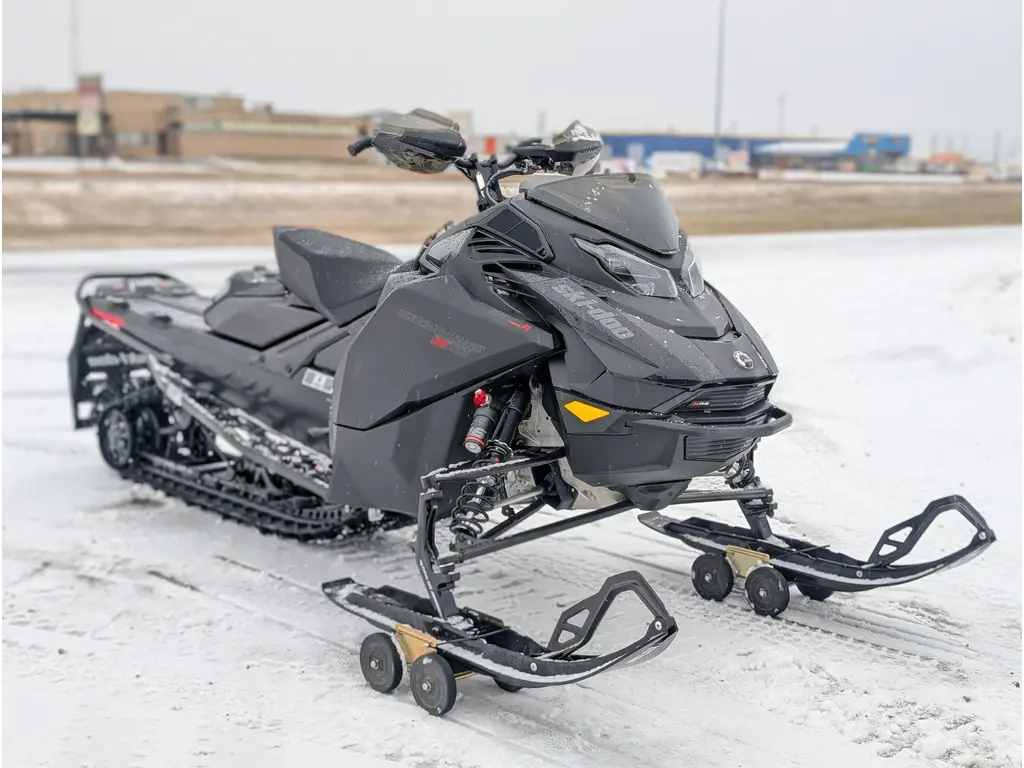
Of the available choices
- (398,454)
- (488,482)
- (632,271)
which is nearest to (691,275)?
(632,271)

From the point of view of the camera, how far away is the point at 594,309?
11.1ft

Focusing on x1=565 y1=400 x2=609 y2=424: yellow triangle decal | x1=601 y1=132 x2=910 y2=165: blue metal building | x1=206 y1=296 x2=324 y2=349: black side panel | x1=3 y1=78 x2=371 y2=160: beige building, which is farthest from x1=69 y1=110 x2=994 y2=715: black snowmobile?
x1=601 y1=132 x2=910 y2=165: blue metal building

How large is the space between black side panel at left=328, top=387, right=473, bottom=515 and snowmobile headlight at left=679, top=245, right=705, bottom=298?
0.81m

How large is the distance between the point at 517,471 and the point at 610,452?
1.44ft

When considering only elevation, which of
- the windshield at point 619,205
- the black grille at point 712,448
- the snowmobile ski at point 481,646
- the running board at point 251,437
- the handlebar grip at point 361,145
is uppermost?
the handlebar grip at point 361,145

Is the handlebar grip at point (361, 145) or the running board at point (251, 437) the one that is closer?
the handlebar grip at point (361, 145)

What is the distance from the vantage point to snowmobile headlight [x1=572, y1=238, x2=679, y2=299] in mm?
3479

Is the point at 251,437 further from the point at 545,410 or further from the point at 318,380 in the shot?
the point at 545,410

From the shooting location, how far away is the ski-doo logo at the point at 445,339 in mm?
3557

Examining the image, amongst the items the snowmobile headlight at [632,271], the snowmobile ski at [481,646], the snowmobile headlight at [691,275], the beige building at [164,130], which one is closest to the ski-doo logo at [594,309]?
the snowmobile headlight at [632,271]

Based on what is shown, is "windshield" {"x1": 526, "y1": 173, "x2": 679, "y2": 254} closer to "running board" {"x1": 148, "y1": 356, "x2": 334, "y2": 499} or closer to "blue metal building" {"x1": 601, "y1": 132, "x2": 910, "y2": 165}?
"running board" {"x1": 148, "y1": 356, "x2": 334, "y2": 499}

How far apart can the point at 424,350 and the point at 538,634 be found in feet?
3.68

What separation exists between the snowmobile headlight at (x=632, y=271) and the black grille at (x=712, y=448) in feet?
1.53

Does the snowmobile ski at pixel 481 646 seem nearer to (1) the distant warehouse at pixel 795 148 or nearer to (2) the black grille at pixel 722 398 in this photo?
(2) the black grille at pixel 722 398
